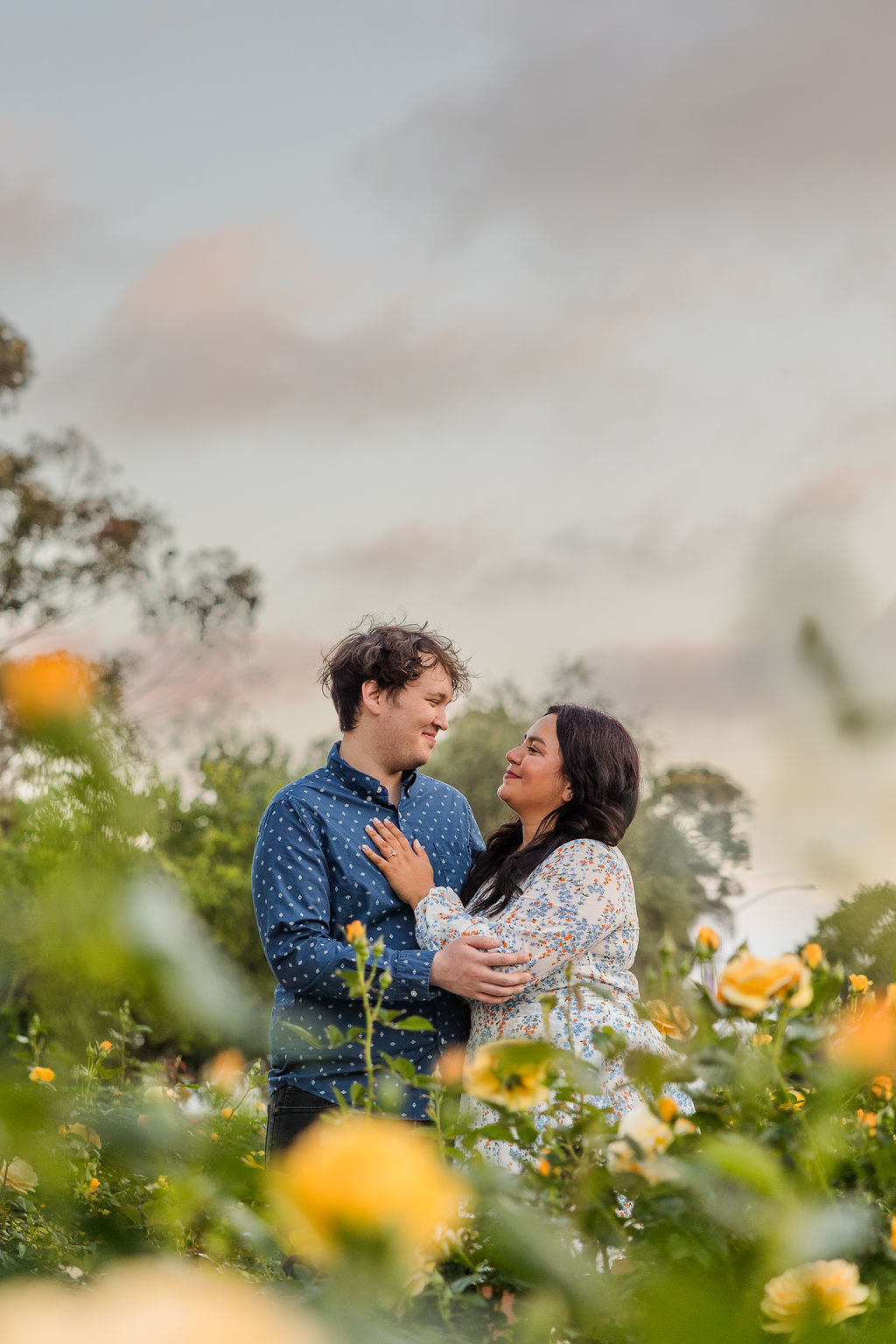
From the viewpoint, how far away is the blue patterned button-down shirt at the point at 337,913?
7.22 ft

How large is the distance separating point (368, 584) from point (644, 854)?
15.8 ft

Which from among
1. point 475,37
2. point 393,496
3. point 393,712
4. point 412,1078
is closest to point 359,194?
point 393,496

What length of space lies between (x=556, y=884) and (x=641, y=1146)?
60.0 inches

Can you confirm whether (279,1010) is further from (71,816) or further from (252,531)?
(252,531)

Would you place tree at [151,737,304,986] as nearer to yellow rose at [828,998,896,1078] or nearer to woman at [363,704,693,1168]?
woman at [363,704,693,1168]

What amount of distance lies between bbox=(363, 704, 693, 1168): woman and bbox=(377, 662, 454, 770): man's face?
17 cm

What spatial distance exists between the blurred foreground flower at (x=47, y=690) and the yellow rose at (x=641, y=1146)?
0.59 metres

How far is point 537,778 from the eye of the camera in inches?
99.8

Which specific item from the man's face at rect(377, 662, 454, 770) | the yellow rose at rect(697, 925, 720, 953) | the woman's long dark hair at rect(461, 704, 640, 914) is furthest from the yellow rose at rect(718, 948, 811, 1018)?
the man's face at rect(377, 662, 454, 770)

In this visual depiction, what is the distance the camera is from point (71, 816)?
309 millimetres

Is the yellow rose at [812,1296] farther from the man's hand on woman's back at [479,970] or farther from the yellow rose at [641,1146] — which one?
the man's hand on woman's back at [479,970]

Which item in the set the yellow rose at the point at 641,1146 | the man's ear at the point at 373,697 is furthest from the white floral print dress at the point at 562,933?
the yellow rose at the point at 641,1146

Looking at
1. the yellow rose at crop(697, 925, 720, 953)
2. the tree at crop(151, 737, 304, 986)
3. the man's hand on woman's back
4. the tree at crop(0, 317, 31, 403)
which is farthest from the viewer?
the tree at crop(0, 317, 31, 403)

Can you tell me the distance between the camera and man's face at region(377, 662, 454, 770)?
2.55 metres
